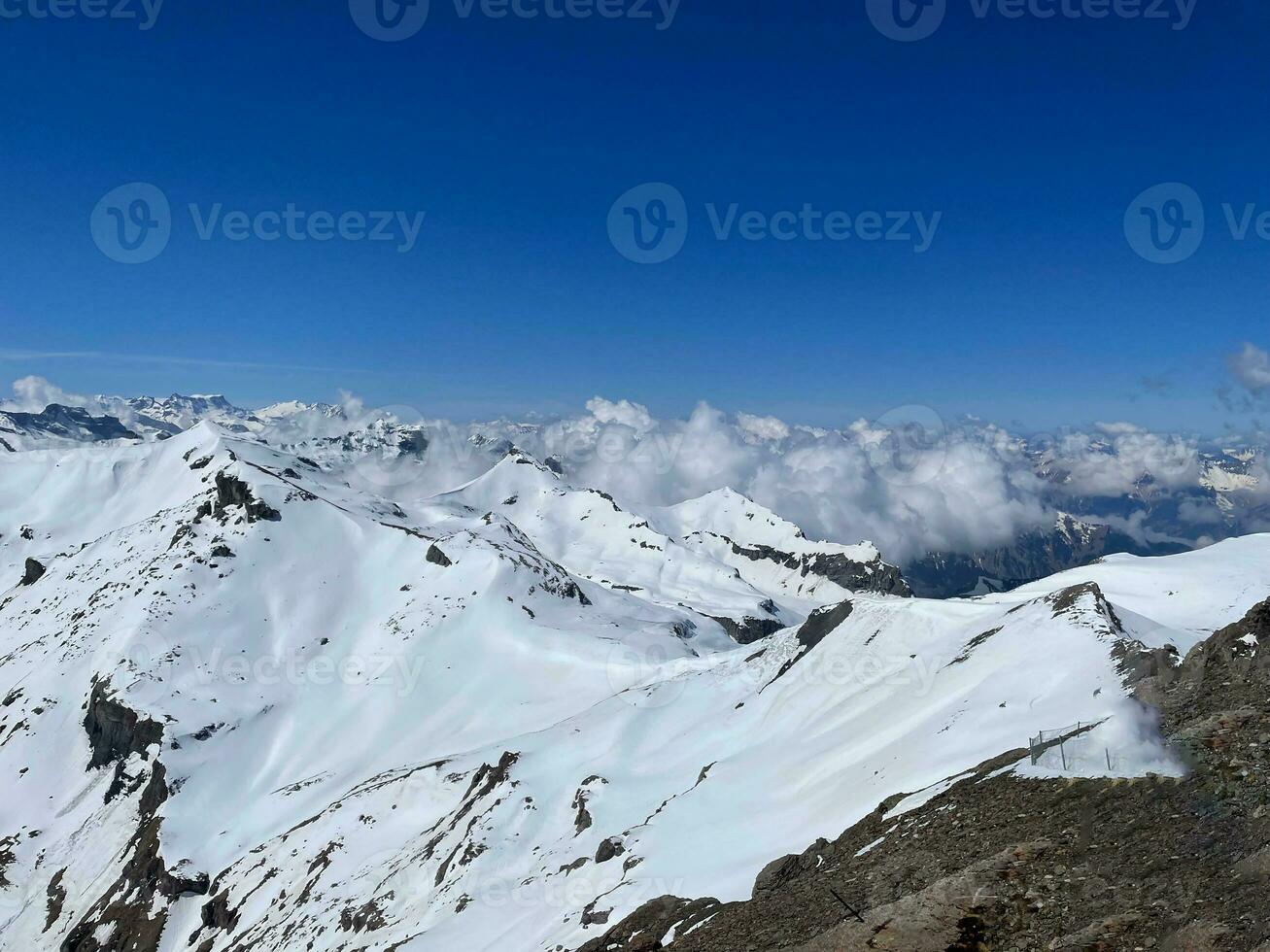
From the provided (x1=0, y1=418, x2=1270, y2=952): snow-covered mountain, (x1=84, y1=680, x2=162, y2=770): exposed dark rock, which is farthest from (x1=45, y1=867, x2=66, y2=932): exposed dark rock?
(x1=84, y1=680, x2=162, y2=770): exposed dark rock

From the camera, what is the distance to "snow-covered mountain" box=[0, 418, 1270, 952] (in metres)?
36.6

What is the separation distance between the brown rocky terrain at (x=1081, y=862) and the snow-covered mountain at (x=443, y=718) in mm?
1644

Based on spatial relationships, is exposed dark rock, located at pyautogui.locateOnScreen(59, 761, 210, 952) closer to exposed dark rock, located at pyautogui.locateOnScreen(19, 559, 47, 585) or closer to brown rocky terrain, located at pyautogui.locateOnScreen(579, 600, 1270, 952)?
brown rocky terrain, located at pyautogui.locateOnScreen(579, 600, 1270, 952)

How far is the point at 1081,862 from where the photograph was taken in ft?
48.8

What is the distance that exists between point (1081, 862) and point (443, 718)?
118 m

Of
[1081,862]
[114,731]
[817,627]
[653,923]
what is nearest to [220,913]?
[114,731]

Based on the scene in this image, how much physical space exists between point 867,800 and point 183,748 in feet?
397

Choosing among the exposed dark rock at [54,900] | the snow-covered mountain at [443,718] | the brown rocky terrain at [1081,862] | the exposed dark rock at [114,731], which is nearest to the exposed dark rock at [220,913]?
the snow-covered mountain at [443,718]

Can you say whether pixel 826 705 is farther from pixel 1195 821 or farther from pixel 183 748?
pixel 183 748

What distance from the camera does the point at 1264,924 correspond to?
35.7 ft

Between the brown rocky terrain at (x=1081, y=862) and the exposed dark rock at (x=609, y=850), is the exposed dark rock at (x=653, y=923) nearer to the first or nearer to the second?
the brown rocky terrain at (x=1081, y=862)

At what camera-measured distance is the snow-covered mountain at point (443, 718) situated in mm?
36594

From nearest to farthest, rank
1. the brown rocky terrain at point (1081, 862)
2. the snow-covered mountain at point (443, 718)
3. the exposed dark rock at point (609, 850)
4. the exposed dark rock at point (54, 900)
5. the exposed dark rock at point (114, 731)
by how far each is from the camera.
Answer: the brown rocky terrain at point (1081, 862), the snow-covered mountain at point (443, 718), the exposed dark rock at point (609, 850), the exposed dark rock at point (54, 900), the exposed dark rock at point (114, 731)

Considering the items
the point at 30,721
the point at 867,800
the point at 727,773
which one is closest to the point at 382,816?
the point at 727,773
